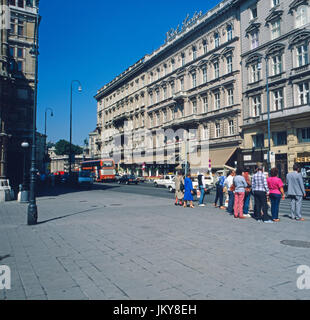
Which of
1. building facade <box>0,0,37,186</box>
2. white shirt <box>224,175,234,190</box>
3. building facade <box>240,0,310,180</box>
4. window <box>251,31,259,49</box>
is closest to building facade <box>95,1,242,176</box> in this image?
building facade <box>240,0,310,180</box>

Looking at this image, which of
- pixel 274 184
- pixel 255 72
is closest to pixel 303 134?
pixel 255 72

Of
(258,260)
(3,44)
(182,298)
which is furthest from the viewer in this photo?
(3,44)

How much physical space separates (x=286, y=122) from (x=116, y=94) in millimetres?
47186

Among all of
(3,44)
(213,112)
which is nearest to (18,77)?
(3,44)

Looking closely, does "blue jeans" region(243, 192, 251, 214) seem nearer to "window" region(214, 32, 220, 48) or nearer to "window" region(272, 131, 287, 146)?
"window" region(272, 131, 287, 146)

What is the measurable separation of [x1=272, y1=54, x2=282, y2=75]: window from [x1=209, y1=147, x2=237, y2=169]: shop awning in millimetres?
9512

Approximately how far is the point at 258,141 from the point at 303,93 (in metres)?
7.02

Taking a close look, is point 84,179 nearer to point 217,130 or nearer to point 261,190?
point 217,130

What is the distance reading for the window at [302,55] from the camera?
2838cm

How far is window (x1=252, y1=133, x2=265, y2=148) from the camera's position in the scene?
109ft

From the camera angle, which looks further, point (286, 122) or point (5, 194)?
point (286, 122)

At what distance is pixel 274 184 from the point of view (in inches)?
418

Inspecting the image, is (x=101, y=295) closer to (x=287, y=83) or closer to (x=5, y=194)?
(x=5, y=194)

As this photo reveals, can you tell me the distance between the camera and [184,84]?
45688 mm
